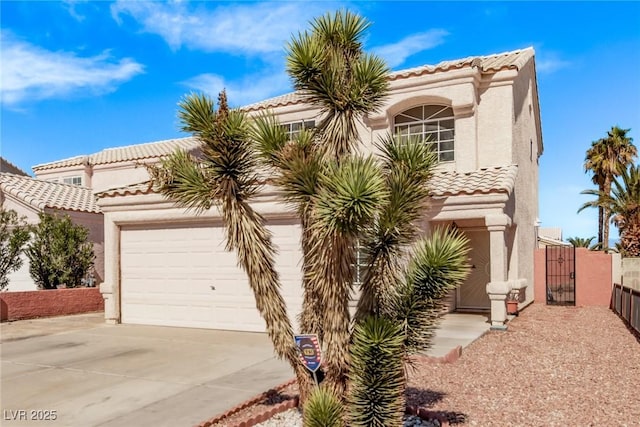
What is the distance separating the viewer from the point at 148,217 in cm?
1431

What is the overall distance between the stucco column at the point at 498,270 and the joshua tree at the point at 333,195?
733cm

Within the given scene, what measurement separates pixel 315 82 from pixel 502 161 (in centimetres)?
1132

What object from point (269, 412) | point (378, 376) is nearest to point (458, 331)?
point (269, 412)

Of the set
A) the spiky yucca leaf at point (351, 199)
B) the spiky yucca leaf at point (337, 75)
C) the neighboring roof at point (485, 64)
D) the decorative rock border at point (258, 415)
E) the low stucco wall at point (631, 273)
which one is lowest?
the decorative rock border at point (258, 415)

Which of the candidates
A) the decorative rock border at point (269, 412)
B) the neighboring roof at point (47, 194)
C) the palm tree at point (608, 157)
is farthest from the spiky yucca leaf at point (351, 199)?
the palm tree at point (608, 157)

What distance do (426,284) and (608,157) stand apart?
34.3m

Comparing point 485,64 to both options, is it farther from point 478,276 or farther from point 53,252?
point 53,252

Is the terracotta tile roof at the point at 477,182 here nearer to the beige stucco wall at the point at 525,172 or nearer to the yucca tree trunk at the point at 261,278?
the beige stucco wall at the point at 525,172

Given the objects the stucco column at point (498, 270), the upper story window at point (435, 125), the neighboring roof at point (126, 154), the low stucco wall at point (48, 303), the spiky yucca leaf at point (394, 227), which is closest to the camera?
the spiky yucca leaf at point (394, 227)

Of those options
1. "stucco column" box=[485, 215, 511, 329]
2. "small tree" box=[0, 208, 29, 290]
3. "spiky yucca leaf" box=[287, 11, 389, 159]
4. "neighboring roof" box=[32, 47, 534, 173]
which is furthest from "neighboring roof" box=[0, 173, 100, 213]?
"spiky yucca leaf" box=[287, 11, 389, 159]

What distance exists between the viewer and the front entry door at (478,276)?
16.6 m

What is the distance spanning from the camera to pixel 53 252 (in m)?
17.7

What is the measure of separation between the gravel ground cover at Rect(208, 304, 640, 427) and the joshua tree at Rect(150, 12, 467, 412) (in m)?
0.99

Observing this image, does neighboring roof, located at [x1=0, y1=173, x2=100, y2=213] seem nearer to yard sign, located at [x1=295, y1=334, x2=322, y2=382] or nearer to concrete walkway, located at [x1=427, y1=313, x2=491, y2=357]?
concrete walkway, located at [x1=427, y1=313, x2=491, y2=357]
